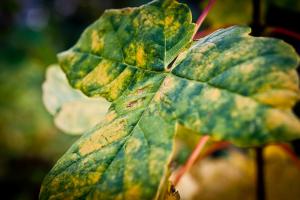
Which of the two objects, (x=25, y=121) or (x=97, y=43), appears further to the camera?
(x=25, y=121)

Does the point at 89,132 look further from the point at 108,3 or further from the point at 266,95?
the point at 108,3

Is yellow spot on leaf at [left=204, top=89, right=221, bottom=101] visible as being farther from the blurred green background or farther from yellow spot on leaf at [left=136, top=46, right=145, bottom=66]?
the blurred green background

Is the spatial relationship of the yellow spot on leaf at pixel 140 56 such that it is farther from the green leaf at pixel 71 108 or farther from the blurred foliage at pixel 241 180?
the blurred foliage at pixel 241 180

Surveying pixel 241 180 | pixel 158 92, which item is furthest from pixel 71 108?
pixel 241 180

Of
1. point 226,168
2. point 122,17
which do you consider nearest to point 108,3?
point 226,168

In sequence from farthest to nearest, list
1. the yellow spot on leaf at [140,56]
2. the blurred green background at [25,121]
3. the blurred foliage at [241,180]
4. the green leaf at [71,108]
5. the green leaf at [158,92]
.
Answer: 1. the blurred green background at [25,121]
2. the blurred foliage at [241,180]
3. the green leaf at [71,108]
4. the yellow spot on leaf at [140,56]
5. the green leaf at [158,92]

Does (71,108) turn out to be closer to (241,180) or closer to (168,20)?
(168,20)

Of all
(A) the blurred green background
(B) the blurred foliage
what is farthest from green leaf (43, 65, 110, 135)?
(A) the blurred green background

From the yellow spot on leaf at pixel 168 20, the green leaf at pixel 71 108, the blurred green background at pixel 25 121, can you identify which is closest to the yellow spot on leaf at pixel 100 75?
the yellow spot on leaf at pixel 168 20
